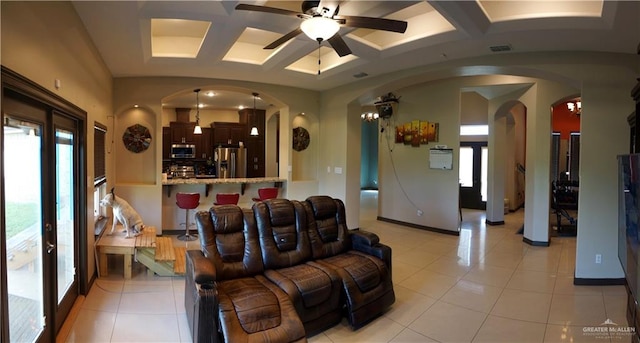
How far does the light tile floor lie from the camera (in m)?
2.89

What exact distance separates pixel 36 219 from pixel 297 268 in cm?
210

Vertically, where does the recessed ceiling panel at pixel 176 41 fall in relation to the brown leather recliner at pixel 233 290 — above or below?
above

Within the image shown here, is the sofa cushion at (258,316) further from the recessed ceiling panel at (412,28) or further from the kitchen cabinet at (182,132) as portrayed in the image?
the kitchen cabinet at (182,132)

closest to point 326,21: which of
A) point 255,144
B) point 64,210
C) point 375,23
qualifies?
point 375,23

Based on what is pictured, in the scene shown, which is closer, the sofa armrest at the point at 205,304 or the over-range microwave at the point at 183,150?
the sofa armrest at the point at 205,304

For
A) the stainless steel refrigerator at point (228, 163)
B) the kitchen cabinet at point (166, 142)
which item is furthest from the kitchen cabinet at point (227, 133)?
the kitchen cabinet at point (166, 142)

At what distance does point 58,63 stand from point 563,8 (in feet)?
14.6

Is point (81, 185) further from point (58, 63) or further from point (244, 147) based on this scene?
point (244, 147)

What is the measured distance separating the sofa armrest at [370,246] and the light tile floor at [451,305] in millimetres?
537

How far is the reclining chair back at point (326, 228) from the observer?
11.6 feet

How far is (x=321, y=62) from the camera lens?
5.43 m

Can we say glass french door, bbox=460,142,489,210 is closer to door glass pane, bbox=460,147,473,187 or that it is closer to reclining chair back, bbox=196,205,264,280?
door glass pane, bbox=460,147,473,187

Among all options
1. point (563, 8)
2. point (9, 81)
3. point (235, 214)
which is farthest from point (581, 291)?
point (9, 81)

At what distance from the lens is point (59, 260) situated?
301 centimetres
